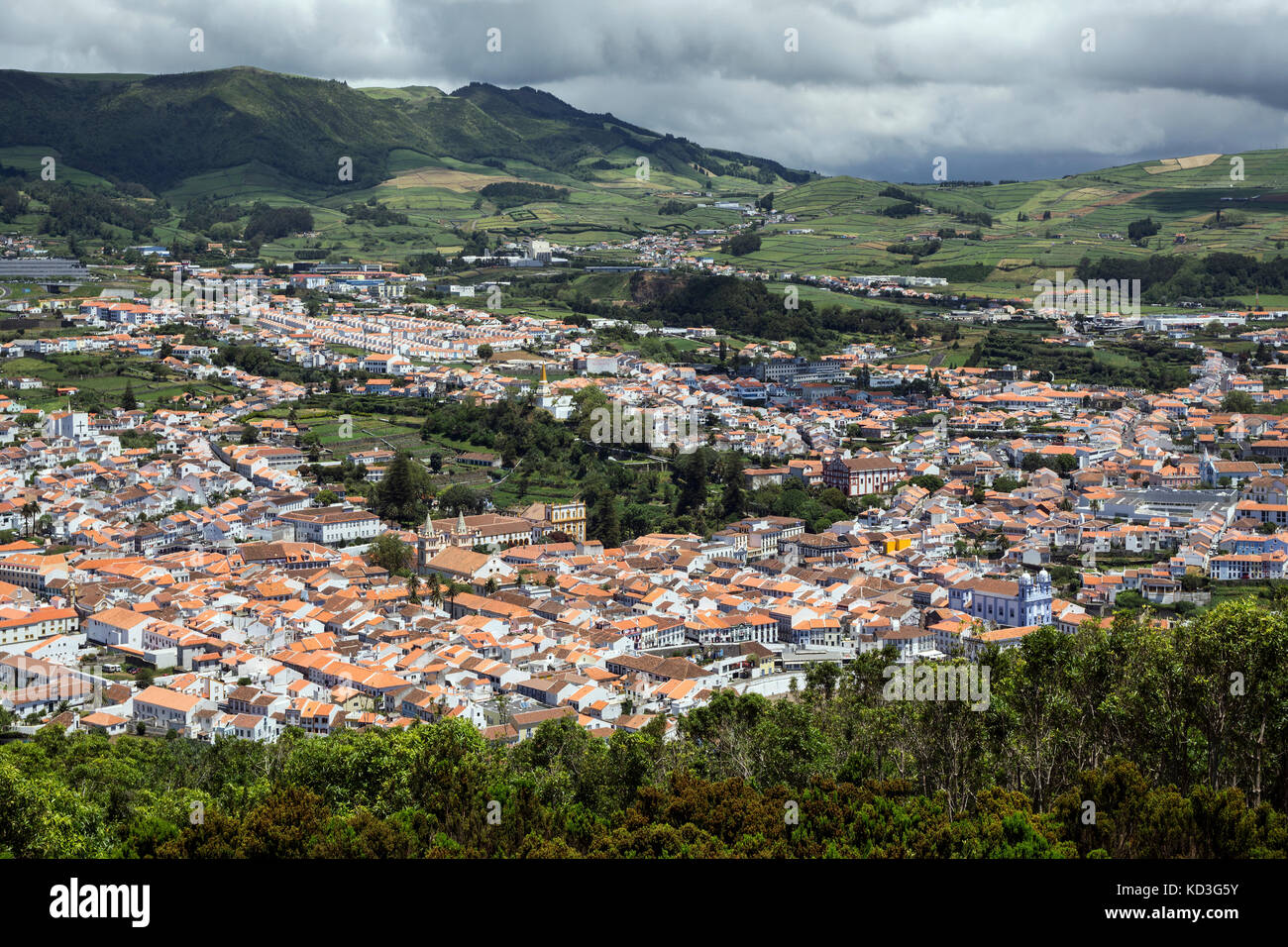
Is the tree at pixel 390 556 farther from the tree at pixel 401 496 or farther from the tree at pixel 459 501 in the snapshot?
the tree at pixel 459 501

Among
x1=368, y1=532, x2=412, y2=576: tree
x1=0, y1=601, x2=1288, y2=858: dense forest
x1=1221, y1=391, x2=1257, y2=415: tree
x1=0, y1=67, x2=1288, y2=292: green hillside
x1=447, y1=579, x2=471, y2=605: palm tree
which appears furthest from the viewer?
x1=0, y1=67, x2=1288, y2=292: green hillside

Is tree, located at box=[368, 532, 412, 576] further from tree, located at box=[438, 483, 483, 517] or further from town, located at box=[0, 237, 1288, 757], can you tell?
tree, located at box=[438, 483, 483, 517]

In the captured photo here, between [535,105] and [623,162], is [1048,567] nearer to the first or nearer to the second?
[623,162]

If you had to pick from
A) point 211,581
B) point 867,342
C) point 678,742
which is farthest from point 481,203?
point 678,742

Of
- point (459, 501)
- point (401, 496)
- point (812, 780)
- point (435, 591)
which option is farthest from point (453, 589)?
point (812, 780)

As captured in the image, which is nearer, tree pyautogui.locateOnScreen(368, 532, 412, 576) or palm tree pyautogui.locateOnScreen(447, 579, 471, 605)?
palm tree pyautogui.locateOnScreen(447, 579, 471, 605)

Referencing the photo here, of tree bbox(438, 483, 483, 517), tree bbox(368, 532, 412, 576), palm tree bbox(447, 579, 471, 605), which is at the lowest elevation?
palm tree bbox(447, 579, 471, 605)

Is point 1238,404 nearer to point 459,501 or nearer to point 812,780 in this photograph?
point 459,501

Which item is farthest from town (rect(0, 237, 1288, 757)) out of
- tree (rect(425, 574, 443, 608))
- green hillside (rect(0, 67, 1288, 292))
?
green hillside (rect(0, 67, 1288, 292))

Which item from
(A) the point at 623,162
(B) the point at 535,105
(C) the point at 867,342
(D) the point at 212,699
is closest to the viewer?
(D) the point at 212,699
